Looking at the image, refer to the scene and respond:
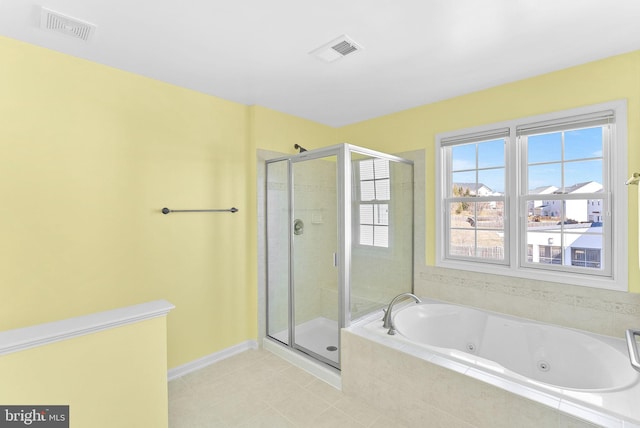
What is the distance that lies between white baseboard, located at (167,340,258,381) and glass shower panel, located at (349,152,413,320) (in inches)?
48.5

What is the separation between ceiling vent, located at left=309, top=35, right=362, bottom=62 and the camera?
6.20 ft

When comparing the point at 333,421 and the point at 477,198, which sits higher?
the point at 477,198

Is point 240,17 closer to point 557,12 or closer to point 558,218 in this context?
point 557,12

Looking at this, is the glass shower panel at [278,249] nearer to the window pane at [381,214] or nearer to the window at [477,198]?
the window pane at [381,214]

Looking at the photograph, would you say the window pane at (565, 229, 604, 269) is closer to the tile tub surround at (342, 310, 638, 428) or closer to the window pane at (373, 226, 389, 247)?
the tile tub surround at (342, 310, 638, 428)

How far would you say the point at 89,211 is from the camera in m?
2.08

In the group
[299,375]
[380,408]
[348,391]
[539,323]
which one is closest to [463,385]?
[380,408]

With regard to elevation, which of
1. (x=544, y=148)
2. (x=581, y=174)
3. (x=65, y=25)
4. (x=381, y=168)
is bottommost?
(x=581, y=174)

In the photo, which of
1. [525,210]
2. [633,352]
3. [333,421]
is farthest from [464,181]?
[333,421]

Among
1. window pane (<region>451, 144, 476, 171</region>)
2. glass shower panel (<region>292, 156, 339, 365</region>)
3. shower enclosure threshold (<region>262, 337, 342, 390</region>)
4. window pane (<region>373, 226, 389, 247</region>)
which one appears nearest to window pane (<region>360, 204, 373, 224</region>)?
window pane (<region>373, 226, 389, 247</region>)

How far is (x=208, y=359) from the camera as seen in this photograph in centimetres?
270

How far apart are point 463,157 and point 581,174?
35.5 inches

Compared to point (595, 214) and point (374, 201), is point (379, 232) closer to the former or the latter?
point (374, 201)

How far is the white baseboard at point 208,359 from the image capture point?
2497 millimetres
